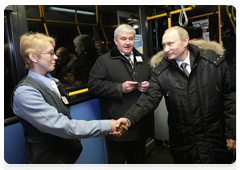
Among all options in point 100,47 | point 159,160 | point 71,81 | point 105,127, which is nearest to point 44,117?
point 105,127

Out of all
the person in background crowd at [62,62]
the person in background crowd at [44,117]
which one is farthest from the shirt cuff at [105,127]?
the person in background crowd at [62,62]

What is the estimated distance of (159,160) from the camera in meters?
2.90

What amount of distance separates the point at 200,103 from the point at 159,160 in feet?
5.75

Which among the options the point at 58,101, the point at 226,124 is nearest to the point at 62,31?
the point at 58,101

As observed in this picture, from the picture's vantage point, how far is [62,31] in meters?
2.32

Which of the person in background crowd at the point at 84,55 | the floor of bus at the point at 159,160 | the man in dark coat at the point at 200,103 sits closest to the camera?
the man in dark coat at the point at 200,103

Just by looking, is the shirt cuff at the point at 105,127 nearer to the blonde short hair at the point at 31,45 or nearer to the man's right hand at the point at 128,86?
the man's right hand at the point at 128,86

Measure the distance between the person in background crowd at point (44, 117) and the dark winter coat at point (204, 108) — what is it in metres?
0.65

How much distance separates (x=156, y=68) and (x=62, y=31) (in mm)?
1364

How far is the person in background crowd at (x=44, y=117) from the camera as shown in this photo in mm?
1216

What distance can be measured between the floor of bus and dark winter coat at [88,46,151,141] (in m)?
1.00

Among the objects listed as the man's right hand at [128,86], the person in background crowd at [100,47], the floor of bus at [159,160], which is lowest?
the floor of bus at [159,160]
